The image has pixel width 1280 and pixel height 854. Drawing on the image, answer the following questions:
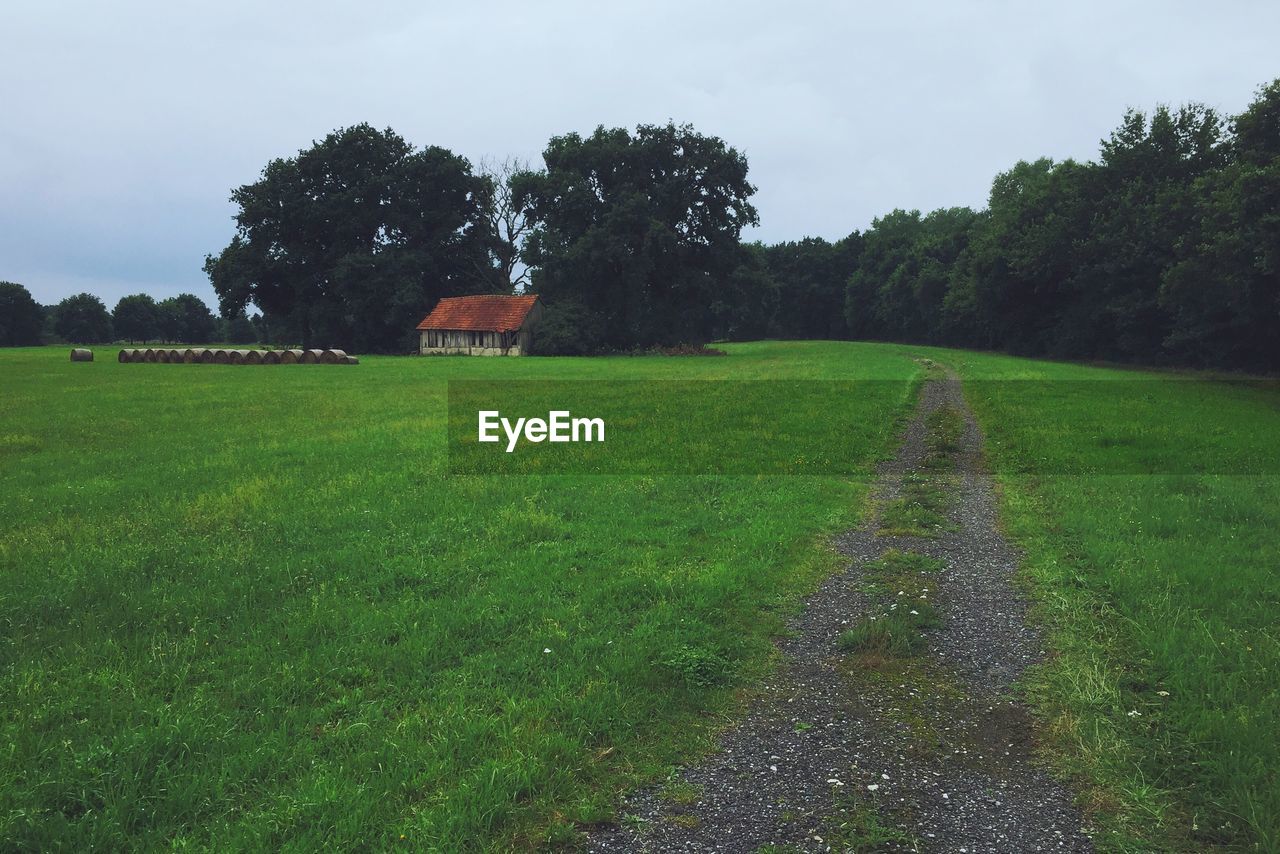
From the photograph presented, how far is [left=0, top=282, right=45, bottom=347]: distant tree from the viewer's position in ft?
393

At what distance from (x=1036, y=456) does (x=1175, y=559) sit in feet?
24.4

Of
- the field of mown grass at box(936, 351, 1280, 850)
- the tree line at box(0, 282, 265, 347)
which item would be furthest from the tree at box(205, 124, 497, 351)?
the field of mown grass at box(936, 351, 1280, 850)

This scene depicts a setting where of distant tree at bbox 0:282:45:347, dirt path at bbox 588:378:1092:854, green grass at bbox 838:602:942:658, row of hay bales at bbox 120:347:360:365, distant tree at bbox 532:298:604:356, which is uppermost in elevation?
distant tree at bbox 0:282:45:347

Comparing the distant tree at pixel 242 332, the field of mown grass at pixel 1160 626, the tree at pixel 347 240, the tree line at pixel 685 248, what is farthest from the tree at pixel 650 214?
the distant tree at pixel 242 332

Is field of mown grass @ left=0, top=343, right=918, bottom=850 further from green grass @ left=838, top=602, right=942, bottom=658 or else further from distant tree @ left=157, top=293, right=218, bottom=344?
distant tree @ left=157, top=293, right=218, bottom=344

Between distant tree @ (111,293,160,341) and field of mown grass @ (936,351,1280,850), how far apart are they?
174 m

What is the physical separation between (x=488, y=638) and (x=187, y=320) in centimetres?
18709

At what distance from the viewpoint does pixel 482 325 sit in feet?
244

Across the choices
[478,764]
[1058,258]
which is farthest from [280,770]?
[1058,258]

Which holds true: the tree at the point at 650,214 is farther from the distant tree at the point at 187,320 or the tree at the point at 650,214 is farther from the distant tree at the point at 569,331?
the distant tree at the point at 187,320

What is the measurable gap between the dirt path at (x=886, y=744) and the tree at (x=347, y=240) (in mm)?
75370

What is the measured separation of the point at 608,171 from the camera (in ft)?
235

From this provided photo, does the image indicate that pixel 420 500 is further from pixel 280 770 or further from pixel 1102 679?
pixel 1102 679

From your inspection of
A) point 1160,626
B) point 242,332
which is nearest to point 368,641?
point 1160,626
